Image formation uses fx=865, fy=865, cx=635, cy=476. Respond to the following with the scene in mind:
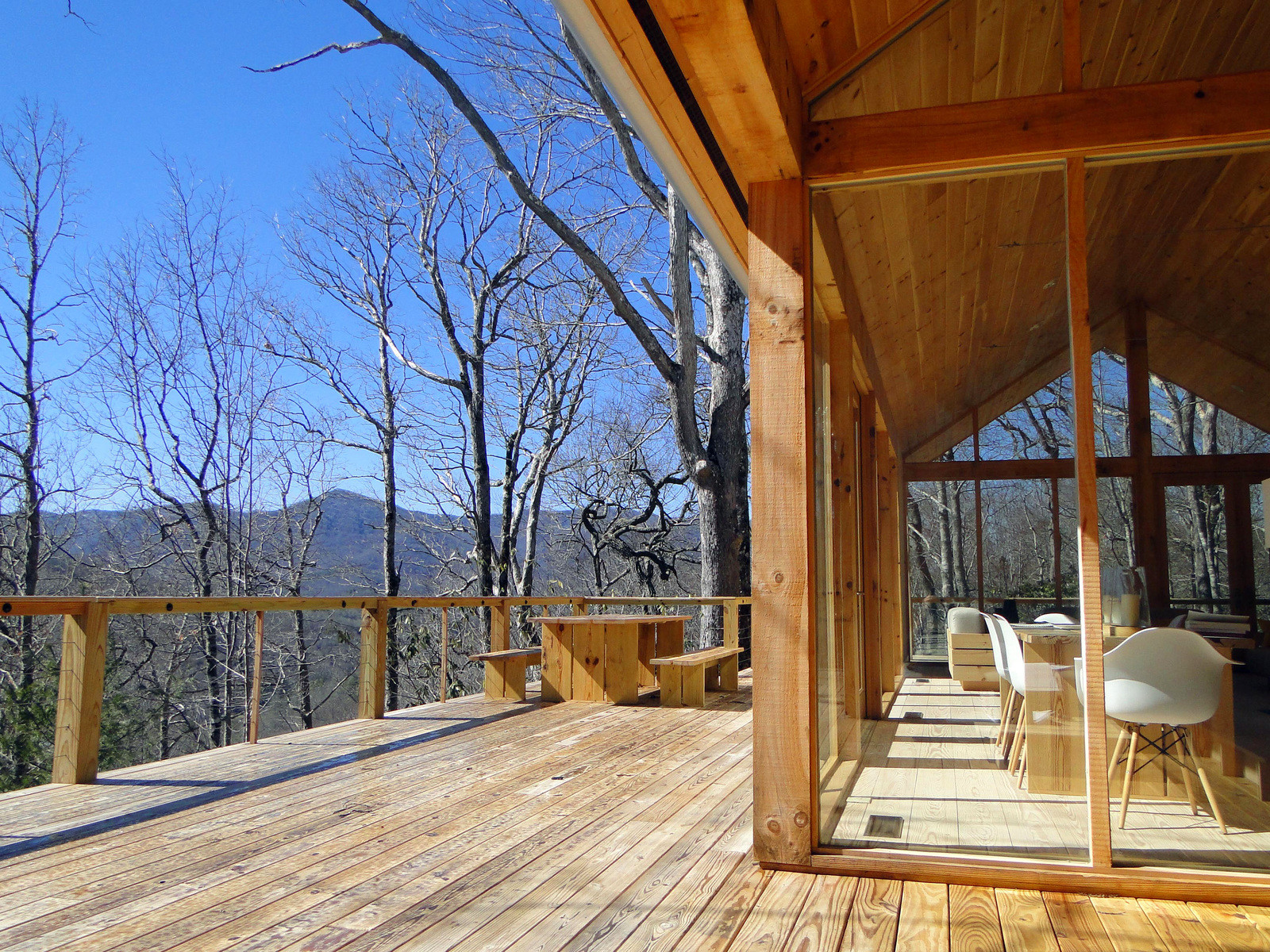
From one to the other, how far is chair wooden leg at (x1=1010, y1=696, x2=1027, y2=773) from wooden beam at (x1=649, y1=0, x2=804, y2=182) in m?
2.01

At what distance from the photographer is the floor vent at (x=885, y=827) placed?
288cm

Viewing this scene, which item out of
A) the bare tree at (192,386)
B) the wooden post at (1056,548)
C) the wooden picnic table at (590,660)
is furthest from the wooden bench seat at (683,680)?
the bare tree at (192,386)

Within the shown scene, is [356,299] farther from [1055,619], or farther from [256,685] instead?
[1055,619]

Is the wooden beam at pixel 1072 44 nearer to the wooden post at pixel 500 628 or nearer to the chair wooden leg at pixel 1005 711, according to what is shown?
the chair wooden leg at pixel 1005 711

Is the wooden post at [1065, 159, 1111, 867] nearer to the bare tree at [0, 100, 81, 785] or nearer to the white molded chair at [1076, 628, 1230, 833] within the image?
the white molded chair at [1076, 628, 1230, 833]

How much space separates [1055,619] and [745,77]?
1.97 m

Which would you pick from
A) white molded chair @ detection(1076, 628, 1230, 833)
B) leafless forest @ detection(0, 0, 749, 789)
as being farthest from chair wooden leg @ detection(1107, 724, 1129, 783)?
leafless forest @ detection(0, 0, 749, 789)

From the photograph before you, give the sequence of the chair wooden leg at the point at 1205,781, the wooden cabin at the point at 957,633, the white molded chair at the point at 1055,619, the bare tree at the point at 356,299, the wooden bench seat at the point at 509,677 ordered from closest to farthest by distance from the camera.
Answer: the wooden cabin at the point at 957,633 < the chair wooden leg at the point at 1205,781 < the white molded chair at the point at 1055,619 < the wooden bench seat at the point at 509,677 < the bare tree at the point at 356,299

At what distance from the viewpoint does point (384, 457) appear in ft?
54.4

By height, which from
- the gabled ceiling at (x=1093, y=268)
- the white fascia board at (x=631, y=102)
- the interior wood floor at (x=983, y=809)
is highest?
the white fascia board at (x=631, y=102)

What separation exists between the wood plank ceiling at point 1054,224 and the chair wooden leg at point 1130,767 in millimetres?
1029

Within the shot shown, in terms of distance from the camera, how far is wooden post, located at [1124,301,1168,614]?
8.83 feet

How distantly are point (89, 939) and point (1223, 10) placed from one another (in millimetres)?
4324

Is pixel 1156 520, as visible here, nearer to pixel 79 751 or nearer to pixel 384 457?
pixel 79 751
